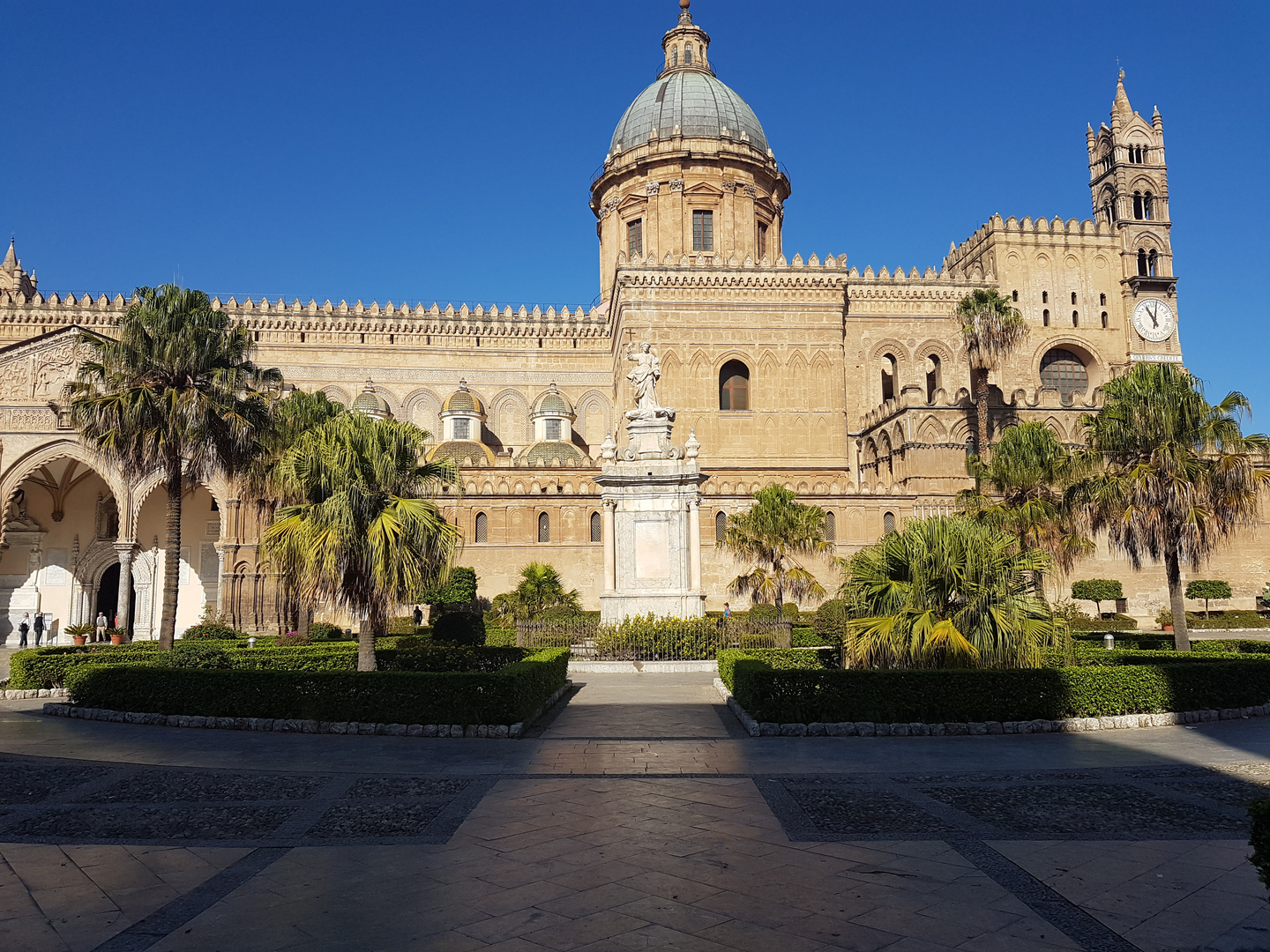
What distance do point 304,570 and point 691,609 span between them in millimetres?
8425

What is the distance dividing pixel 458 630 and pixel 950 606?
49.2ft

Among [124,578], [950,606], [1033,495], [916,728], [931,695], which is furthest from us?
[124,578]

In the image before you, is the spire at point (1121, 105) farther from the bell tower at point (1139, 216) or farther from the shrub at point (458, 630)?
the shrub at point (458, 630)

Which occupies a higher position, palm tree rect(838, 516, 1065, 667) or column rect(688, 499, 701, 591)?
column rect(688, 499, 701, 591)

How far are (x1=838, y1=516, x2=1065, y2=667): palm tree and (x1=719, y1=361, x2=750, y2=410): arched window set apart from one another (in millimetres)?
28756

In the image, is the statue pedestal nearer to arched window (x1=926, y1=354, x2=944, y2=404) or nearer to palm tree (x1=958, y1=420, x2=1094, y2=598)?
palm tree (x1=958, y1=420, x2=1094, y2=598)

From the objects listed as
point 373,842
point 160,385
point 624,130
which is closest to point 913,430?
point 624,130

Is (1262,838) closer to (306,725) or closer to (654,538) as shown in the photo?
(306,725)

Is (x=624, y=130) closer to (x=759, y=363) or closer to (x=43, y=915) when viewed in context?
(x=759, y=363)

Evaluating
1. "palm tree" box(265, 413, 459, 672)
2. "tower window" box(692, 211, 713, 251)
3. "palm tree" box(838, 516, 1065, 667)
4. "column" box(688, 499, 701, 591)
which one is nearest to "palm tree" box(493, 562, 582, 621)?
"column" box(688, 499, 701, 591)

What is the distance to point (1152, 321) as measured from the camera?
153 ft

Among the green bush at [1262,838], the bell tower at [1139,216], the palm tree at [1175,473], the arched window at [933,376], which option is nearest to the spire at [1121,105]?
the bell tower at [1139,216]

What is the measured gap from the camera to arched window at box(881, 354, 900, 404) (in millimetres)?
45031

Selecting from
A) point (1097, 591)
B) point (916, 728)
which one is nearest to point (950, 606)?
point (916, 728)
